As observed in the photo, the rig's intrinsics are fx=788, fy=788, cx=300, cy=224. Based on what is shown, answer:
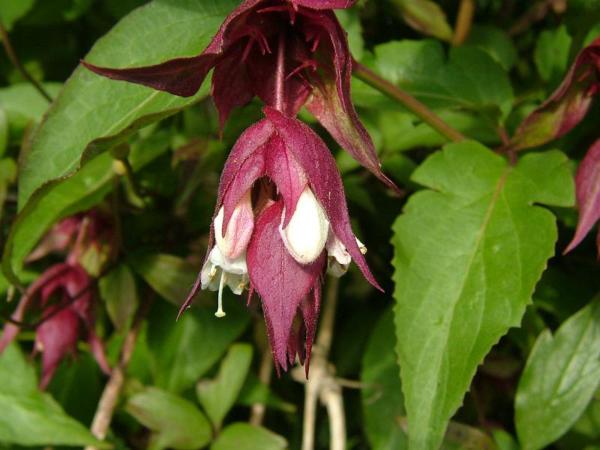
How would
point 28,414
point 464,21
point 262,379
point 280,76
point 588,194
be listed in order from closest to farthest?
point 280,76 → point 588,194 → point 28,414 → point 262,379 → point 464,21

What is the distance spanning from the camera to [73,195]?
937mm

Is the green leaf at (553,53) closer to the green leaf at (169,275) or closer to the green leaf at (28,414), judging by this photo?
the green leaf at (169,275)

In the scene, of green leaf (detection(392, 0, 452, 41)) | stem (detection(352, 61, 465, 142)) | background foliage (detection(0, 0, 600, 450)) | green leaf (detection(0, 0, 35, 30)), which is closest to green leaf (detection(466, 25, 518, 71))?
background foliage (detection(0, 0, 600, 450))

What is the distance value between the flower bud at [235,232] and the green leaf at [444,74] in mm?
484

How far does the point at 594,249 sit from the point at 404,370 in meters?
0.48

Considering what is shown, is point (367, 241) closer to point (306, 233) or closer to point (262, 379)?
point (262, 379)

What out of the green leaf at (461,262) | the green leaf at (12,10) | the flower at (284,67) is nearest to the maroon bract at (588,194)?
the green leaf at (461,262)

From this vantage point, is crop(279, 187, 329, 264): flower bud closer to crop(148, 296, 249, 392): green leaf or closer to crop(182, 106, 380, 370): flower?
crop(182, 106, 380, 370): flower

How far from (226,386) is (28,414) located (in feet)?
0.81

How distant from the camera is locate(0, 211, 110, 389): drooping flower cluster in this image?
0.98m

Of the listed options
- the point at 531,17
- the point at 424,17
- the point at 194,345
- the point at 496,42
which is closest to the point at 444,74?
the point at 424,17

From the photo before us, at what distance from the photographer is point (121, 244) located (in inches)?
41.5

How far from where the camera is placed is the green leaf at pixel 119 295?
1015mm

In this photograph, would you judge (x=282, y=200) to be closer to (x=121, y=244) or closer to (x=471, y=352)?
(x=471, y=352)
